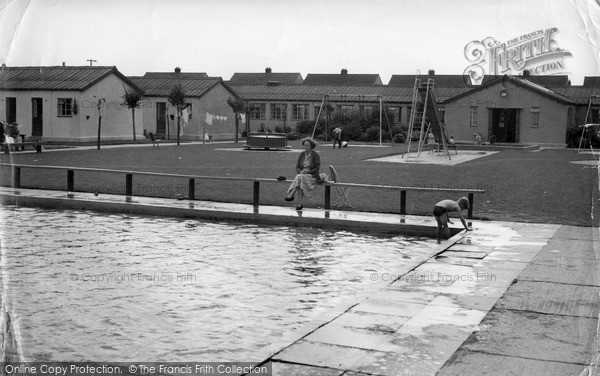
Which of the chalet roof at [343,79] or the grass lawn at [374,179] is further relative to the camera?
the chalet roof at [343,79]

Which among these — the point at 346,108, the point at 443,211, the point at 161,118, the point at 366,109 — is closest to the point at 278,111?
the point at 346,108

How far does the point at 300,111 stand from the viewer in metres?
65.1

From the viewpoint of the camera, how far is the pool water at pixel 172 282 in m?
7.04

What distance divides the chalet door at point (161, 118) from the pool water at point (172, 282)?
37.7 m

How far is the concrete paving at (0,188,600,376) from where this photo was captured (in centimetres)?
607

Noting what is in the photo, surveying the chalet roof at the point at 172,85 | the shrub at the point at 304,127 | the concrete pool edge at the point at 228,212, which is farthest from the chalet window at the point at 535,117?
the concrete pool edge at the point at 228,212

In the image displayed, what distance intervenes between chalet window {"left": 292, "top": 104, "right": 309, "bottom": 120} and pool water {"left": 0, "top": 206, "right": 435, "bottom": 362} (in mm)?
49748

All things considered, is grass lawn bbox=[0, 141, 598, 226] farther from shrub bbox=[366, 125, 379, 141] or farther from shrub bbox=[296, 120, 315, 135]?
shrub bbox=[296, 120, 315, 135]

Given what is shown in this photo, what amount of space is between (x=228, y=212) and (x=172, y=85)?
39.7 metres

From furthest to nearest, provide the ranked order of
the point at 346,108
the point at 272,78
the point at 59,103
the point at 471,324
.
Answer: the point at 272,78, the point at 346,108, the point at 59,103, the point at 471,324

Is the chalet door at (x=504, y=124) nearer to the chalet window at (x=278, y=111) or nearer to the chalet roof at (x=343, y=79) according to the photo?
the chalet window at (x=278, y=111)

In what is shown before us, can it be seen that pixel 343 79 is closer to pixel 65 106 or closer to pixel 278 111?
pixel 278 111

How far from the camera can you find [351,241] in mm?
13219

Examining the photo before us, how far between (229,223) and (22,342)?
8.26m
